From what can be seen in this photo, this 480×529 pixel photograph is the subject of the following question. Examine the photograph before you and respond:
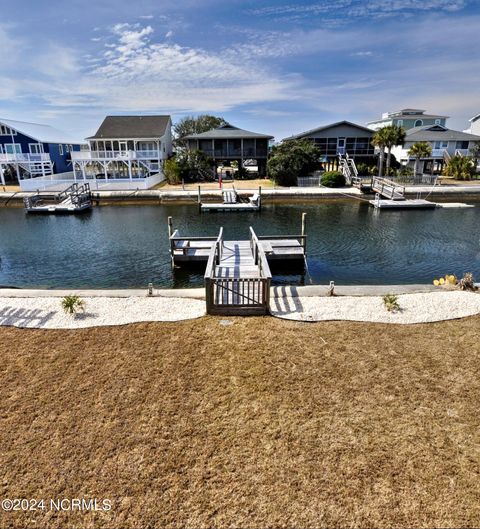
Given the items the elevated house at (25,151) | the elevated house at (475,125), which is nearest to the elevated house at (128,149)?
the elevated house at (25,151)

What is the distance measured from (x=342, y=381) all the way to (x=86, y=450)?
4252 millimetres

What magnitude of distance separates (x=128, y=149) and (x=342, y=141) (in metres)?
26.7

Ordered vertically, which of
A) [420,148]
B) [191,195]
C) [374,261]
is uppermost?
[420,148]

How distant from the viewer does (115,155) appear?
41531 millimetres

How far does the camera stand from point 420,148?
40.3 metres

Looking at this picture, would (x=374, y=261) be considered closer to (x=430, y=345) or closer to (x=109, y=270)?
(x=430, y=345)

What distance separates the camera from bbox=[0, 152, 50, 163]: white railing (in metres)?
40.3

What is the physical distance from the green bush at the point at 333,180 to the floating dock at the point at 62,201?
2428 cm

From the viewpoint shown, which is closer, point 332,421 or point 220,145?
point 332,421

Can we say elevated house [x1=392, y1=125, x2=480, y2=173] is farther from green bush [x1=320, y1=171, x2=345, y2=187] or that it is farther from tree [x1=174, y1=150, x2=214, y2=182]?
tree [x1=174, y1=150, x2=214, y2=182]

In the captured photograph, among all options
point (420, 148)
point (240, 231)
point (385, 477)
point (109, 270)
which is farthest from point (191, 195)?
point (385, 477)

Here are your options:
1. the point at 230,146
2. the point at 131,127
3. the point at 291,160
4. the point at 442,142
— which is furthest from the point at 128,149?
the point at 442,142

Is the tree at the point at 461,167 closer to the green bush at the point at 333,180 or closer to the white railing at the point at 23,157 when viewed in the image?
the green bush at the point at 333,180

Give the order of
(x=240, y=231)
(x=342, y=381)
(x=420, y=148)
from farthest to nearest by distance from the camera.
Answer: (x=420, y=148) < (x=240, y=231) < (x=342, y=381)
